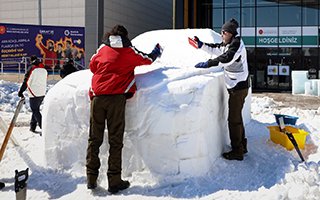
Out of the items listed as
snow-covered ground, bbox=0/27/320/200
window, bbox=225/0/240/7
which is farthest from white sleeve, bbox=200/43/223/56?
window, bbox=225/0/240/7

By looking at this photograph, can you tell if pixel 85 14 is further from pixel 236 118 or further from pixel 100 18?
pixel 236 118

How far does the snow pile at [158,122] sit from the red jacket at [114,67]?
10.5 inches

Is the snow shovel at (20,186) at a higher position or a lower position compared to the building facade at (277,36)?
lower

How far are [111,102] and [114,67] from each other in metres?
0.38

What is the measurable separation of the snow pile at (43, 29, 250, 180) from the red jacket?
266 millimetres

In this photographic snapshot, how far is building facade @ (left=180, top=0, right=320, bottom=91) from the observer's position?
21844mm

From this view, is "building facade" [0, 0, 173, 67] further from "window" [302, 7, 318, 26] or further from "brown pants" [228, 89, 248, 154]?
"brown pants" [228, 89, 248, 154]

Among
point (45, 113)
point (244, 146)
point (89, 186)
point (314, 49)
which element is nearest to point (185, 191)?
point (89, 186)

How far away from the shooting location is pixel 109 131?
13.1 ft

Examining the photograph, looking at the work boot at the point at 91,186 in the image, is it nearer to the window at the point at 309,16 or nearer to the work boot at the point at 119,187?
the work boot at the point at 119,187

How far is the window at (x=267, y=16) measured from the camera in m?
22.3

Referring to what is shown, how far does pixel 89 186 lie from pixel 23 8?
28.3 m

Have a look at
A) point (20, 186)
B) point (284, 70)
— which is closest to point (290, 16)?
point (284, 70)

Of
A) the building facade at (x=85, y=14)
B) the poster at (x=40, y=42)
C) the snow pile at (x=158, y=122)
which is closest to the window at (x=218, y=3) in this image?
the building facade at (x=85, y=14)
